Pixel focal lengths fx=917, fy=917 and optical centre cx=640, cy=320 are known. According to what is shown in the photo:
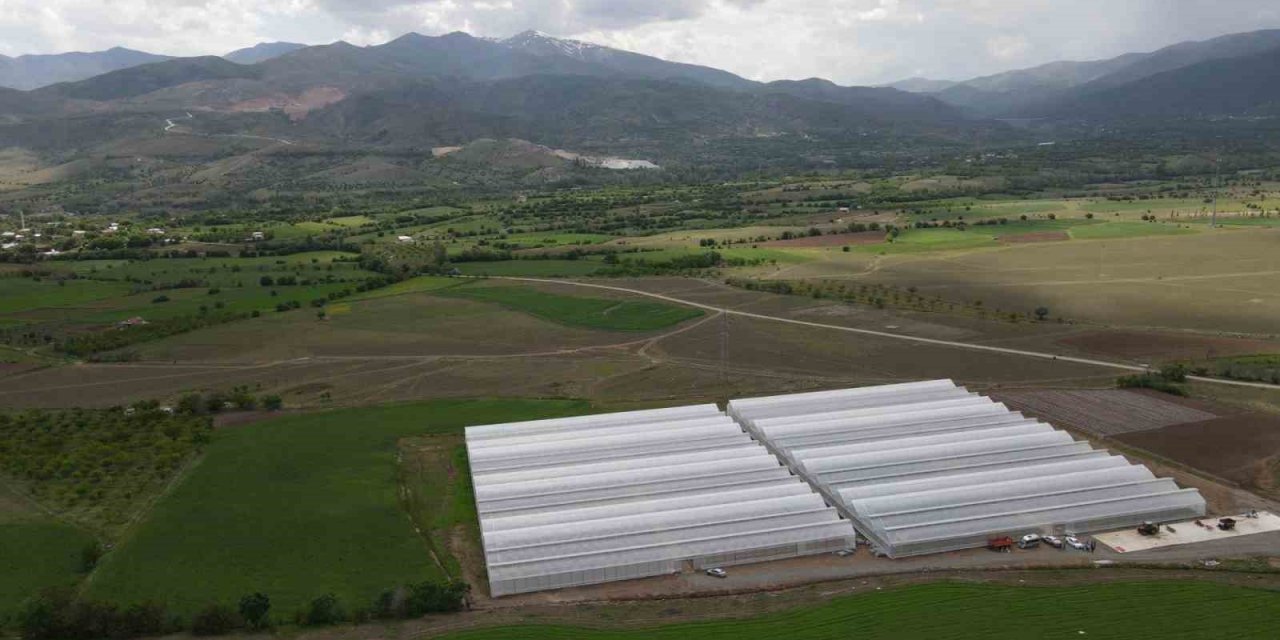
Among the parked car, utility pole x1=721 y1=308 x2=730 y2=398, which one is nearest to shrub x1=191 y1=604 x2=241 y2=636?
the parked car

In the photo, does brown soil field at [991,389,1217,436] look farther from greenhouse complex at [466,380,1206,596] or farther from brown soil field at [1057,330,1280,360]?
brown soil field at [1057,330,1280,360]

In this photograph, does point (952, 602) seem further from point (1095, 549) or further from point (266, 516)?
point (266, 516)

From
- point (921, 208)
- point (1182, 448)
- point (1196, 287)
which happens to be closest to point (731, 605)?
point (1182, 448)

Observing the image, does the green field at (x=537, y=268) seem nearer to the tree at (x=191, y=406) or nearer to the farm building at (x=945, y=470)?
the tree at (x=191, y=406)

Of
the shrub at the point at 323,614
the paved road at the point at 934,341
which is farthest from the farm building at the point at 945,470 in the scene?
the shrub at the point at 323,614

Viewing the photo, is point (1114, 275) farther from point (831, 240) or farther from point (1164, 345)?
point (831, 240)

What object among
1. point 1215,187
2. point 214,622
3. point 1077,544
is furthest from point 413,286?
point 1215,187
